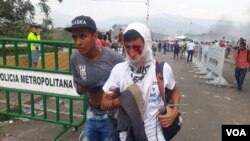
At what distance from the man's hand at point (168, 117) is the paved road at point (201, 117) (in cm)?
320

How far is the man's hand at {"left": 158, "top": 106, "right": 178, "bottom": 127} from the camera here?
236cm

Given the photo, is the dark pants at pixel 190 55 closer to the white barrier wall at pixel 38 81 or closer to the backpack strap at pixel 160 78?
the white barrier wall at pixel 38 81

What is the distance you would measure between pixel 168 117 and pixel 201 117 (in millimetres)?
4940

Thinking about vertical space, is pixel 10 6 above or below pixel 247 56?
above

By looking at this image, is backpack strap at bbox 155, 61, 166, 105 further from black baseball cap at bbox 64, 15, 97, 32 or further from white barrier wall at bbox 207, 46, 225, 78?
white barrier wall at bbox 207, 46, 225, 78

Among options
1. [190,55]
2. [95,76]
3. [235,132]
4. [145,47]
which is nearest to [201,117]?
[235,132]

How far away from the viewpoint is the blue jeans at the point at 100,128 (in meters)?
3.10

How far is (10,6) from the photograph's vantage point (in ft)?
63.3

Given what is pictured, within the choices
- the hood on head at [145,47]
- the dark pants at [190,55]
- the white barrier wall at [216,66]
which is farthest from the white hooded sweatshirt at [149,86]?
the dark pants at [190,55]

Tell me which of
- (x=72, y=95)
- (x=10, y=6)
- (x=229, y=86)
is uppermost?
(x=10, y=6)

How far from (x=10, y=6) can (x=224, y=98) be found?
14.2 m

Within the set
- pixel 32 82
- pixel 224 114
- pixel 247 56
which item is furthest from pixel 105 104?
pixel 247 56

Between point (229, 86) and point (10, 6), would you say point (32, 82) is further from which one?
point (10, 6)

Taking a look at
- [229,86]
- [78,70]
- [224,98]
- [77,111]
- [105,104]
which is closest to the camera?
[105,104]
